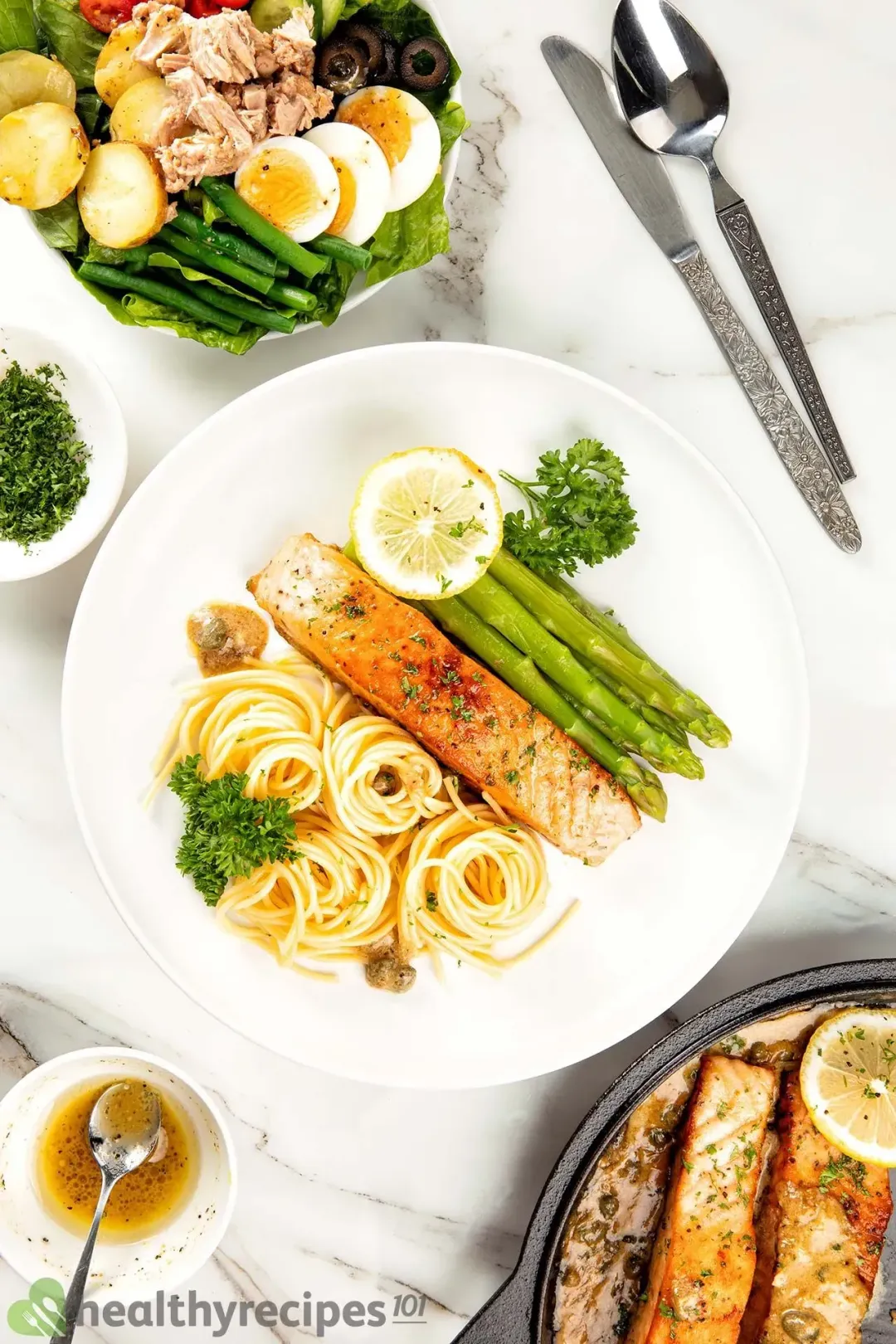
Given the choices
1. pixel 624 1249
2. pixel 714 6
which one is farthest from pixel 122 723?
pixel 714 6

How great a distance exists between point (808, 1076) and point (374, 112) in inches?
174

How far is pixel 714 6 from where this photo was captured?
14.4ft

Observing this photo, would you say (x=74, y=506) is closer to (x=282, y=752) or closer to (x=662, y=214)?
(x=282, y=752)

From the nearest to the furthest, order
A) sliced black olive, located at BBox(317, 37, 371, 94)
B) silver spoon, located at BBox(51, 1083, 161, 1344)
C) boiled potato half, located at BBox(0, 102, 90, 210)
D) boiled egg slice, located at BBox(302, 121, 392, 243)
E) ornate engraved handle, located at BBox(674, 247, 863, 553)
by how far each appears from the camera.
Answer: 1. boiled potato half, located at BBox(0, 102, 90, 210)
2. boiled egg slice, located at BBox(302, 121, 392, 243)
3. sliced black olive, located at BBox(317, 37, 371, 94)
4. silver spoon, located at BBox(51, 1083, 161, 1344)
5. ornate engraved handle, located at BBox(674, 247, 863, 553)

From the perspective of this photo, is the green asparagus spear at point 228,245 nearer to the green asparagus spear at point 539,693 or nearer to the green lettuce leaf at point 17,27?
the green lettuce leaf at point 17,27

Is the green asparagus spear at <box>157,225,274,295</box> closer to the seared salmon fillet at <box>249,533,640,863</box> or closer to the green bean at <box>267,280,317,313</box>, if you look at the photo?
the green bean at <box>267,280,317,313</box>

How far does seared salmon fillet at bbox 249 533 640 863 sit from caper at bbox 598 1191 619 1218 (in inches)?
63.7

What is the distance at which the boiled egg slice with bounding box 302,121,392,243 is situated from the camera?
3.70 meters

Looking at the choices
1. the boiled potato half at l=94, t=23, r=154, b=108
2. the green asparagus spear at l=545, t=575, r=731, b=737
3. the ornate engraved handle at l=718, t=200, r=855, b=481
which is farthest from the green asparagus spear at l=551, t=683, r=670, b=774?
the boiled potato half at l=94, t=23, r=154, b=108

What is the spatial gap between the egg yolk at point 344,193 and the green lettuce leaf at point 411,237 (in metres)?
0.18

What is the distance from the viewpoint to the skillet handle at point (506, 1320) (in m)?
4.11

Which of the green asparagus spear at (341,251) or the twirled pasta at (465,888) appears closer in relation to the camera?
the green asparagus spear at (341,251)

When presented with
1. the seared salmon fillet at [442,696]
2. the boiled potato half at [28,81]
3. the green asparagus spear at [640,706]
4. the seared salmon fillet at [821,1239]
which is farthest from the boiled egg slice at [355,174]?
the seared salmon fillet at [821,1239]

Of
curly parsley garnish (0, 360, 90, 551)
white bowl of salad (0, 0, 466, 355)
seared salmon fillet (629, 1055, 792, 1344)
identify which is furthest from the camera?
seared salmon fillet (629, 1055, 792, 1344)
